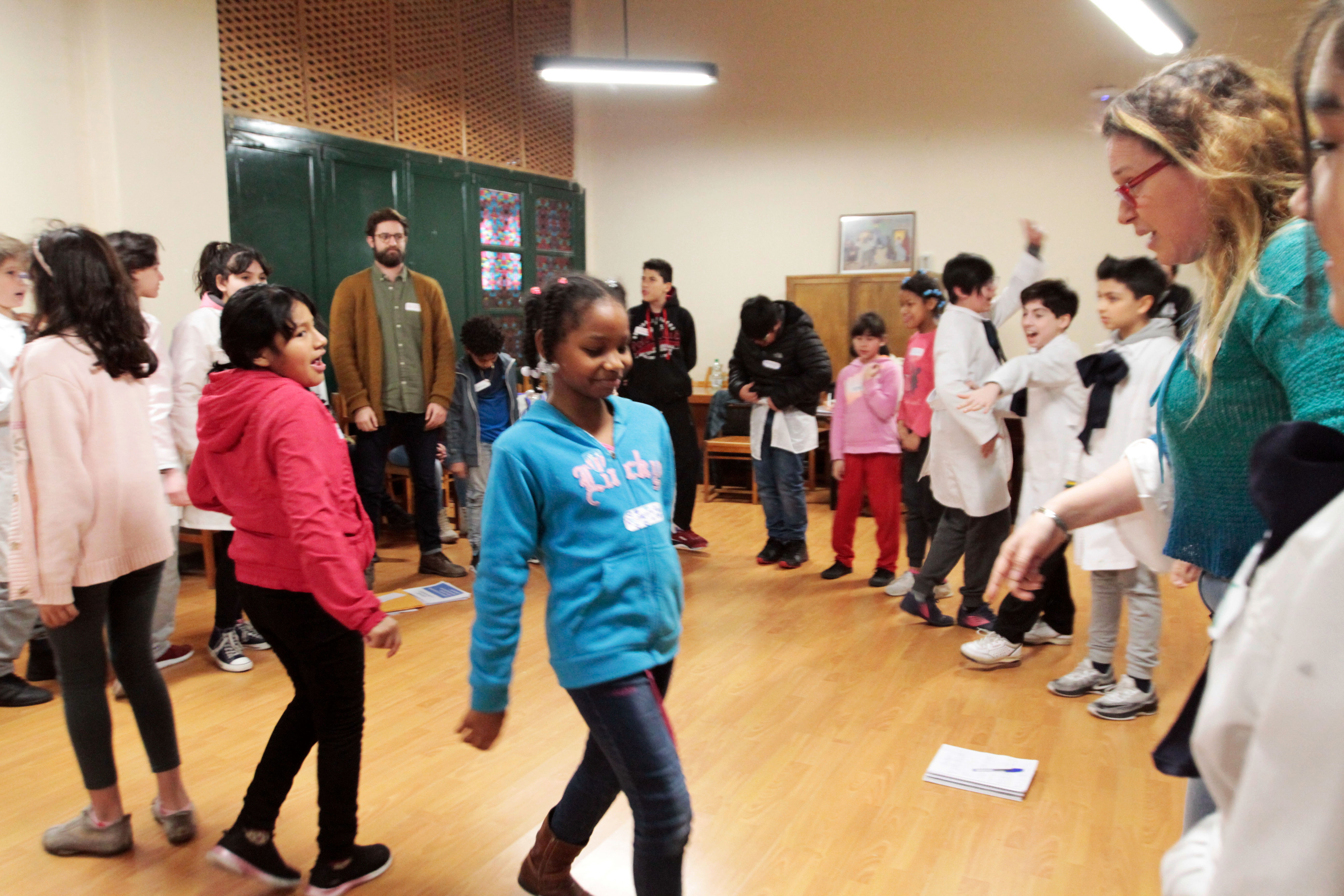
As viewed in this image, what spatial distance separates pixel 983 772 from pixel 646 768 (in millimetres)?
1495

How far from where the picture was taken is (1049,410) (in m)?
3.49

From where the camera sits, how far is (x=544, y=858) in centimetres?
198

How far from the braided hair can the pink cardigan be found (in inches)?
43.6

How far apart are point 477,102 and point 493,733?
6.60 m

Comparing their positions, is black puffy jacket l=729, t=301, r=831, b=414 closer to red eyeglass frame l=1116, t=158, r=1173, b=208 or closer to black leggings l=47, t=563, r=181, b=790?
black leggings l=47, t=563, r=181, b=790

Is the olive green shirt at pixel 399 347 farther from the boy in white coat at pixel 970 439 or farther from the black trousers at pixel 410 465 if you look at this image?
the boy in white coat at pixel 970 439

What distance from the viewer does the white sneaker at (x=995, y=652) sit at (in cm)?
350

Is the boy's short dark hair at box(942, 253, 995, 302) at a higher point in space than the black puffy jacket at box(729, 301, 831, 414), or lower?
higher

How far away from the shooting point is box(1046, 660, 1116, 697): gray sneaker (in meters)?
3.24

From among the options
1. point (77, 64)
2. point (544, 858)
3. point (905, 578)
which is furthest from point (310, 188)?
point (544, 858)

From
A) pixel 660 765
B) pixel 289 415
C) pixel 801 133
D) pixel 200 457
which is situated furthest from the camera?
pixel 801 133

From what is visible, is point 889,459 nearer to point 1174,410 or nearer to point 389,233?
point 389,233

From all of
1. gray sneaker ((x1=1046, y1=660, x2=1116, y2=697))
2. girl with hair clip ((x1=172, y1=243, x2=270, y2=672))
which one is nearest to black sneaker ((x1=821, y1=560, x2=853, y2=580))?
gray sneaker ((x1=1046, y1=660, x2=1116, y2=697))

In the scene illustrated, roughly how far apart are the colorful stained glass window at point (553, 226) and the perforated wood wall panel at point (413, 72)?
11.6 inches
